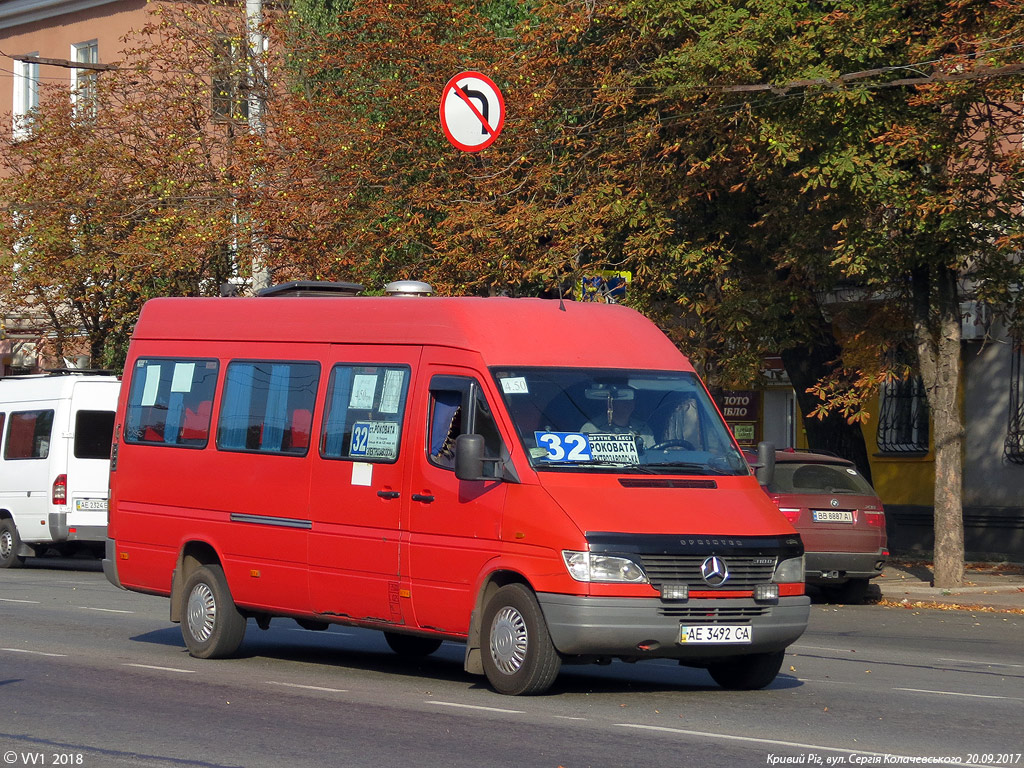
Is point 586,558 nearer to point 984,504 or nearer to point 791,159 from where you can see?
point 791,159

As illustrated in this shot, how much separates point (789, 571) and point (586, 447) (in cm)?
151

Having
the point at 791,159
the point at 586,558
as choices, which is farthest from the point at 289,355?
the point at 791,159

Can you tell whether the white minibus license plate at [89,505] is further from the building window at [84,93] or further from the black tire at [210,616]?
the black tire at [210,616]

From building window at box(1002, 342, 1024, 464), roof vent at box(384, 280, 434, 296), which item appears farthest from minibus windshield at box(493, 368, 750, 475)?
building window at box(1002, 342, 1024, 464)

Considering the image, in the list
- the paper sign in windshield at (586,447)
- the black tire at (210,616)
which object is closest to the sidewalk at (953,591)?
the paper sign in windshield at (586,447)

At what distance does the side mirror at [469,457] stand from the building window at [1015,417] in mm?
18894

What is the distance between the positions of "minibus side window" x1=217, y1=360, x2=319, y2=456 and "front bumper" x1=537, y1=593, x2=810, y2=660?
2.99 meters

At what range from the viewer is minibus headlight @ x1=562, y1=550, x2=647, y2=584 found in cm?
988

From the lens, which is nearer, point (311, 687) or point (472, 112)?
point (311, 687)

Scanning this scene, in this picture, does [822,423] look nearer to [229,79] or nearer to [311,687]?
[229,79]

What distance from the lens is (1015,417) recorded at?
90.6ft

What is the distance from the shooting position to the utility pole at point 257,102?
2765 centimetres

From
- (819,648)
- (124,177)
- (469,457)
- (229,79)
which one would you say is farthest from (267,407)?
(124,177)

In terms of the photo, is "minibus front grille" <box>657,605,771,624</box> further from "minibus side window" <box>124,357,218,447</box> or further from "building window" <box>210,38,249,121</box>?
"building window" <box>210,38,249,121</box>
